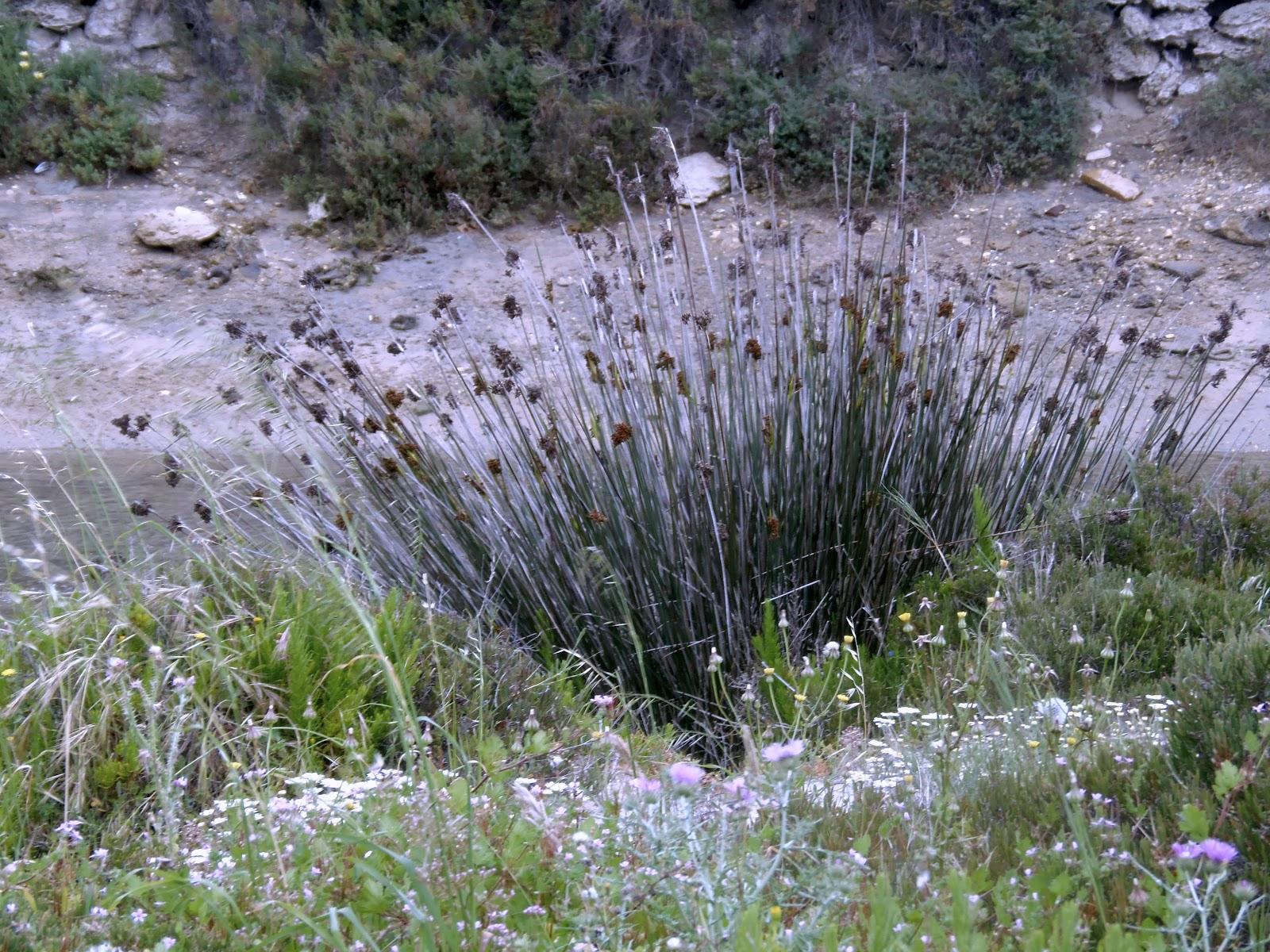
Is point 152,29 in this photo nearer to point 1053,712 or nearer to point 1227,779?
point 1053,712

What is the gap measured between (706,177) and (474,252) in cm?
187

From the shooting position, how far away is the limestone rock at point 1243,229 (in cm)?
847

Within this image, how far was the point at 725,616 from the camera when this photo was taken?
3.48m

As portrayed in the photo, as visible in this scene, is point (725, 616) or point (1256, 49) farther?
point (1256, 49)

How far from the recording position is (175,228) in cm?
920

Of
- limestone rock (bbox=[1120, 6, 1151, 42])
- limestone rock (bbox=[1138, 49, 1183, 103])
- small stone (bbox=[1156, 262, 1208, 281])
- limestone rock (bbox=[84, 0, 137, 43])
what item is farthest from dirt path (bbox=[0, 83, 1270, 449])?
limestone rock (bbox=[84, 0, 137, 43])

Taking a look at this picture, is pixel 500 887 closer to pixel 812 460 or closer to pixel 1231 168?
pixel 812 460

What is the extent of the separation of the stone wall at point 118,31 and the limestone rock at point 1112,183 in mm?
7378

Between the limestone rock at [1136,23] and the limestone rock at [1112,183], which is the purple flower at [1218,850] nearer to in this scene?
the limestone rock at [1112,183]

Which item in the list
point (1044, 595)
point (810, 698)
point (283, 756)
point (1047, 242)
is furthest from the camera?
point (1047, 242)

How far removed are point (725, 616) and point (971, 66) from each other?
23.6ft

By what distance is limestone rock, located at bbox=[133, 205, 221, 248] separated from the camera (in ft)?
30.0

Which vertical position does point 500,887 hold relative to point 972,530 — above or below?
above

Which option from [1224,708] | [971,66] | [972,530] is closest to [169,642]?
[1224,708]
